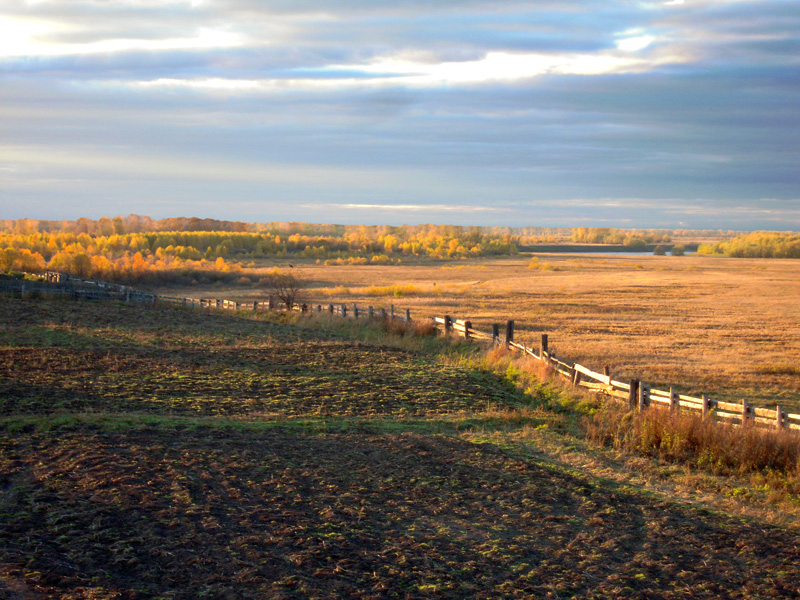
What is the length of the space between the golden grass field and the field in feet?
31.8

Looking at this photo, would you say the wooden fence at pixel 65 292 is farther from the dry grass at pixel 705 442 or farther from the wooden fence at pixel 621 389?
the dry grass at pixel 705 442

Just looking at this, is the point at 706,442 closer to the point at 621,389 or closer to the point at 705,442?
the point at 705,442

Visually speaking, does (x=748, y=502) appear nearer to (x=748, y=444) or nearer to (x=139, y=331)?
(x=748, y=444)

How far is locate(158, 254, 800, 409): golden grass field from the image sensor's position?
22.1m

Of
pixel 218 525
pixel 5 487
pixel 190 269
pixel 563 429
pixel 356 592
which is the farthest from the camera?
pixel 190 269

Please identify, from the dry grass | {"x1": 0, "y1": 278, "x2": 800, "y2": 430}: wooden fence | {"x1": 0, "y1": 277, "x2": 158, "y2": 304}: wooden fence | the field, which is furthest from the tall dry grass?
{"x1": 0, "y1": 277, "x2": 158, "y2": 304}: wooden fence

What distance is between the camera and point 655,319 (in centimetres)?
4300

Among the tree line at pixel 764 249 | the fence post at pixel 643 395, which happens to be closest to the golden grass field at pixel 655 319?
the fence post at pixel 643 395

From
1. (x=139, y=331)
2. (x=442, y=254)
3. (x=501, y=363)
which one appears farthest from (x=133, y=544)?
(x=442, y=254)

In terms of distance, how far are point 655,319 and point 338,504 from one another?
128ft

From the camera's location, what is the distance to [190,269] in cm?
9150

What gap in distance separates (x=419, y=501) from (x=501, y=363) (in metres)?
11.6

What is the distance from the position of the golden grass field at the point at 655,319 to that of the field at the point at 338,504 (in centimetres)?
969

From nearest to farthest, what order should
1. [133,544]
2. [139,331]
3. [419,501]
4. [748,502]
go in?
[133,544]
[419,501]
[748,502]
[139,331]
